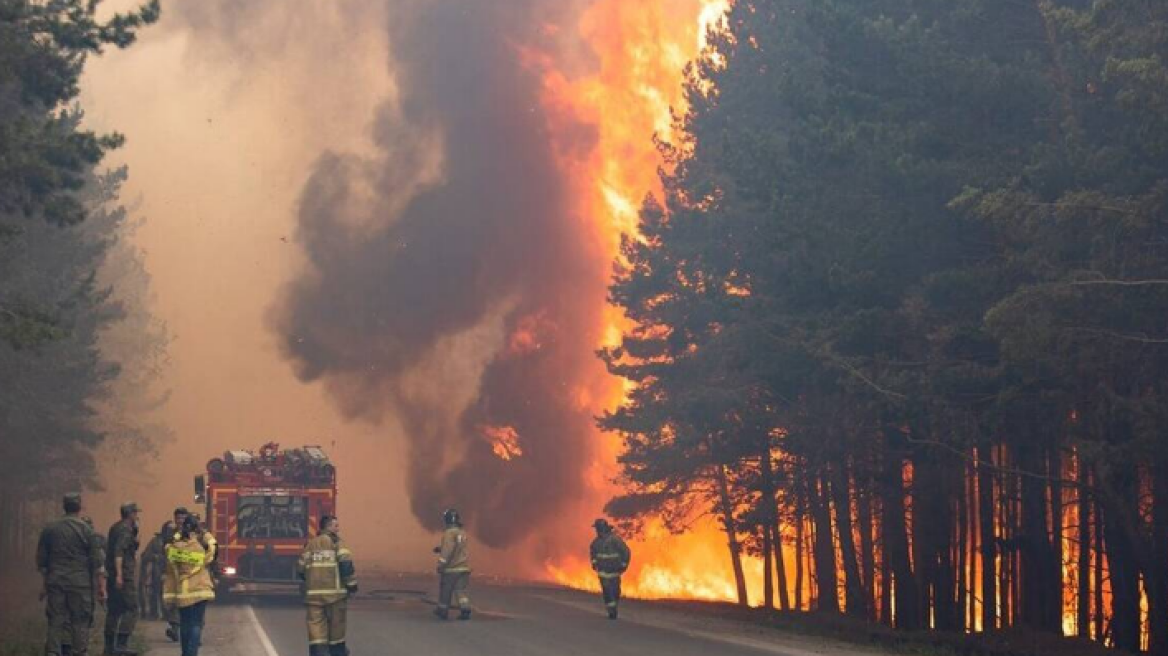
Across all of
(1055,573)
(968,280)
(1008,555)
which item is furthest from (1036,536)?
(1008,555)

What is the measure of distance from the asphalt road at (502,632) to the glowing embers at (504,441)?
898 inches

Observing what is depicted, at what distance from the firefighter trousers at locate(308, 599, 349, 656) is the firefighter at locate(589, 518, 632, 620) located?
964cm

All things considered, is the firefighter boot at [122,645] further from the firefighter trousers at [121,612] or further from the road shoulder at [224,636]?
the road shoulder at [224,636]

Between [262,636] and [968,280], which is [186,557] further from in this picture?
[968,280]

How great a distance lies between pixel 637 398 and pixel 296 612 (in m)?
18.3

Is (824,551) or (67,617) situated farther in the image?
(824,551)

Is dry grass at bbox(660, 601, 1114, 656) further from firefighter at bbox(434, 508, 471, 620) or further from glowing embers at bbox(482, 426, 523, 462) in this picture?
glowing embers at bbox(482, 426, 523, 462)

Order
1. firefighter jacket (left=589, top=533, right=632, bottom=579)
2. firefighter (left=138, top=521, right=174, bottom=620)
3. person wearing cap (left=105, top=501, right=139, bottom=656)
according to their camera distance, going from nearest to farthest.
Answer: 1. person wearing cap (left=105, top=501, right=139, bottom=656)
2. firefighter (left=138, top=521, right=174, bottom=620)
3. firefighter jacket (left=589, top=533, right=632, bottom=579)

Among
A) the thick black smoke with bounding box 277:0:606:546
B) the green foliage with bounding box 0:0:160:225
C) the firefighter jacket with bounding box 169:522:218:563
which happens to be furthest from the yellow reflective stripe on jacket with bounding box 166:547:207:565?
the thick black smoke with bounding box 277:0:606:546

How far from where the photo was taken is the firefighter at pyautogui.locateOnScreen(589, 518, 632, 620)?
27297 millimetres

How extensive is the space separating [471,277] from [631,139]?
32.6 ft

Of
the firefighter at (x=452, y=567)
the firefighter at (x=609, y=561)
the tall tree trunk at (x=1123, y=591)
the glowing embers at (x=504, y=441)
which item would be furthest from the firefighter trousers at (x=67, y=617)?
the glowing embers at (x=504, y=441)

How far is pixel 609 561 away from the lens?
27.4 m

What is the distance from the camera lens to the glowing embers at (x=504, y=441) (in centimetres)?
5666
